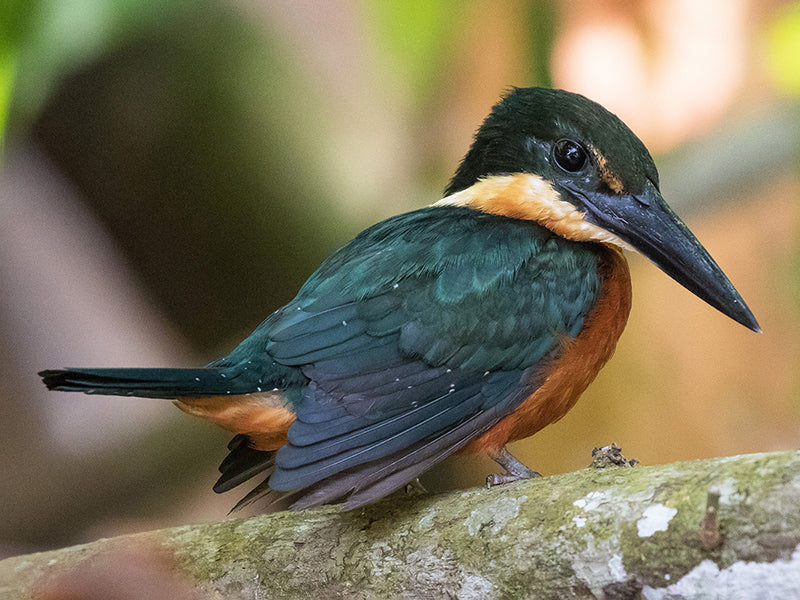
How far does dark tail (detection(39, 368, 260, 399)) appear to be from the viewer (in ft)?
4.42

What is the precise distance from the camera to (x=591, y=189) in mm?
1845

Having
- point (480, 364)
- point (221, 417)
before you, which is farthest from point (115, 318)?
point (480, 364)

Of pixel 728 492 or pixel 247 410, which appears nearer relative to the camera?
pixel 728 492

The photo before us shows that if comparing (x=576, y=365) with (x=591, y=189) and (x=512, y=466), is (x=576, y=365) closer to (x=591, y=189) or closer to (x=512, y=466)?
(x=512, y=466)

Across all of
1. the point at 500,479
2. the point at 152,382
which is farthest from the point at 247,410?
the point at 500,479

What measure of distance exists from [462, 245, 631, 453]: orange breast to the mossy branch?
25cm

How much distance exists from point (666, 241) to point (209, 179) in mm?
1666

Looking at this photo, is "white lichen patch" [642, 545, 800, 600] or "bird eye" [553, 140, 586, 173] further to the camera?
"bird eye" [553, 140, 586, 173]

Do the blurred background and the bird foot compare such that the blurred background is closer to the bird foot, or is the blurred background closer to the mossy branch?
the mossy branch

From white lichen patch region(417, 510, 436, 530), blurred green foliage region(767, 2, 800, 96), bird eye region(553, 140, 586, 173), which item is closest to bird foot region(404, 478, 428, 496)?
white lichen patch region(417, 510, 436, 530)

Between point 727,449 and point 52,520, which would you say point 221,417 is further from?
point 727,449

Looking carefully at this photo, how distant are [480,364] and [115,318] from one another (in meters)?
1.72

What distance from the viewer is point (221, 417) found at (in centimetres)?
164

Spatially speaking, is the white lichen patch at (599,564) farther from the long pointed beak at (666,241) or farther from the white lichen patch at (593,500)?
the long pointed beak at (666,241)
